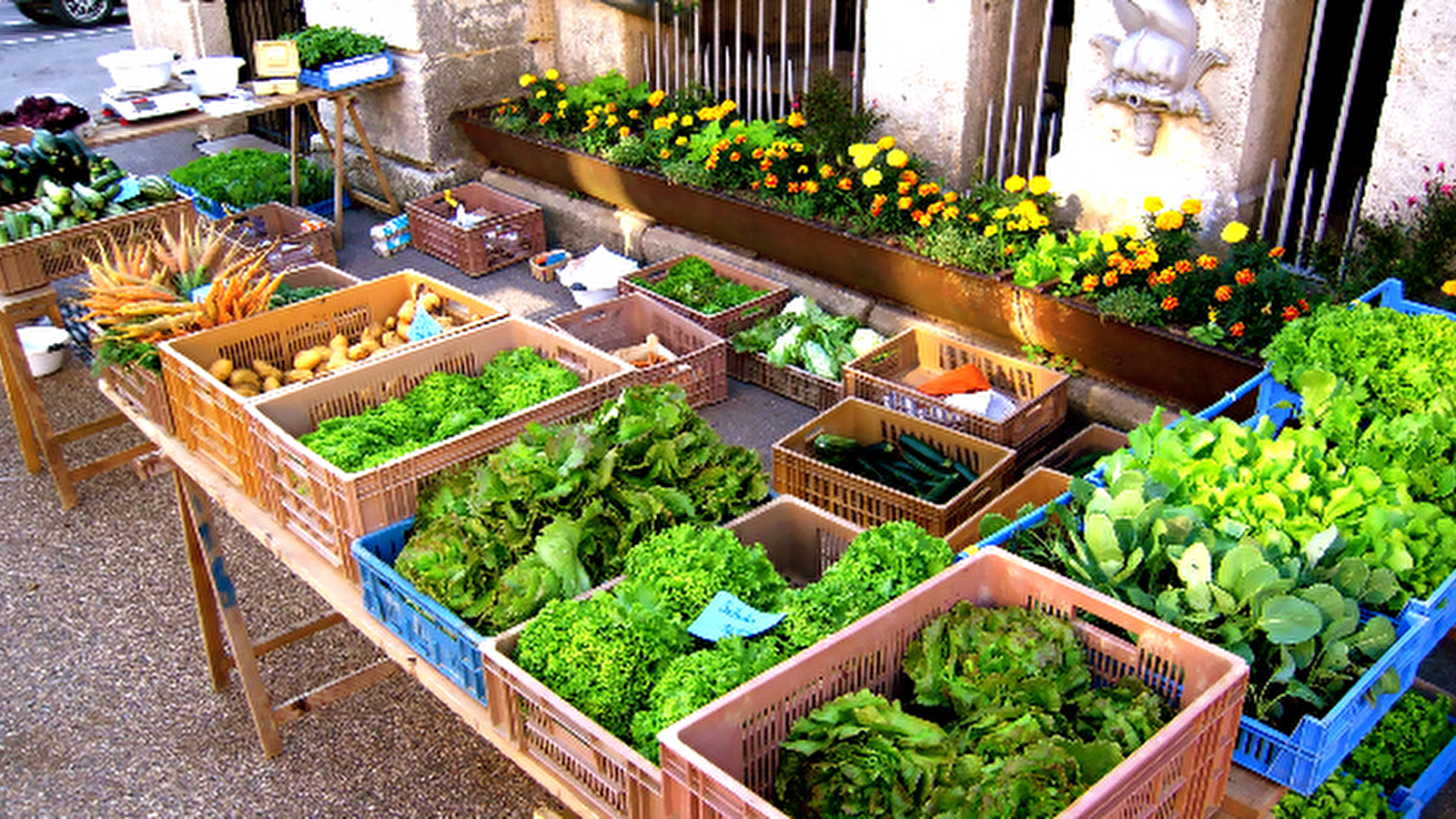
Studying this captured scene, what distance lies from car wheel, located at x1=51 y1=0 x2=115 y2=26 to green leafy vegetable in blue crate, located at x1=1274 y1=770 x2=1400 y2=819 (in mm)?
18805

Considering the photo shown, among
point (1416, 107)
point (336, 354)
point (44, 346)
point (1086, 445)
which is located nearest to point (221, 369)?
point (336, 354)

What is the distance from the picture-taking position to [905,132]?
678cm

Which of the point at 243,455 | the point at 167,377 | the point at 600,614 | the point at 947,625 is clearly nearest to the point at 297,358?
the point at 167,377

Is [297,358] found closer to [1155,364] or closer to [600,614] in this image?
[600,614]

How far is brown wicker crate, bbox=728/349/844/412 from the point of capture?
611cm

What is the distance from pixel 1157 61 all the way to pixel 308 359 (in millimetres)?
3843

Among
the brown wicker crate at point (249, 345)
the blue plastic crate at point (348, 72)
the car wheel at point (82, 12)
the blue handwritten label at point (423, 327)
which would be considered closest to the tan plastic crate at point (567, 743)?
the brown wicker crate at point (249, 345)

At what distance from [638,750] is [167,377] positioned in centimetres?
241

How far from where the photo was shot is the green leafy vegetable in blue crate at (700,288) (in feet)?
21.7

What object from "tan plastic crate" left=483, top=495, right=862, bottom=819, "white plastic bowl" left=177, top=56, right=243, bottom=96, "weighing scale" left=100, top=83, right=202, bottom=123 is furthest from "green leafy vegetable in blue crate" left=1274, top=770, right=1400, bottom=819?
"white plastic bowl" left=177, top=56, right=243, bottom=96

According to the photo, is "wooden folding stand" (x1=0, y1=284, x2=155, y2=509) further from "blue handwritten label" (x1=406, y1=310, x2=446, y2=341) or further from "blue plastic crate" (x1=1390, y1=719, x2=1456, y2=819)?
"blue plastic crate" (x1=1390, y1=719, x2=1456, y2=819)

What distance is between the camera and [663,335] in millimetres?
6508

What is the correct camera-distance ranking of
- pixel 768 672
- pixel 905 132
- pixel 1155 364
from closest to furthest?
pixel 768 672 < pixel 1155 364 < pixel 905 132

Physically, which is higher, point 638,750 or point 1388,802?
point 638,750
